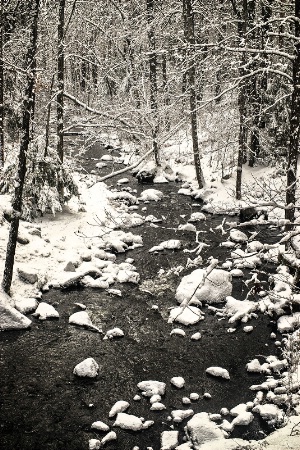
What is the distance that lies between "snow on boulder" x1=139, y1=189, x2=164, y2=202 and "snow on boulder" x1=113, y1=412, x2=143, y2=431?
11.1 metres

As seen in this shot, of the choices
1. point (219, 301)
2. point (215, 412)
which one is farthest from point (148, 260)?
point (215, 412)

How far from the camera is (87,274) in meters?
10.7

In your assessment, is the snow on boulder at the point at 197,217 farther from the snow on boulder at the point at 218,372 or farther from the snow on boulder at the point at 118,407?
the snow on boulder at the point at 118,407

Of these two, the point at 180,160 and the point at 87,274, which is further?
the point at 180,160

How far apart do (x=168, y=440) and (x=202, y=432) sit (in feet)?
1.58

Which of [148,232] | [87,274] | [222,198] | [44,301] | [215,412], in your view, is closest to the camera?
[215,412]

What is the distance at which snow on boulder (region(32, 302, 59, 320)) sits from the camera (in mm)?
8953

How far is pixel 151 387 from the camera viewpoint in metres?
6.90

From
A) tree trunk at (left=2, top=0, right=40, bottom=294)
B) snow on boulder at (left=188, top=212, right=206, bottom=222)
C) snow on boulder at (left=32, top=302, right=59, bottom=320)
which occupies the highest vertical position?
tree trunk at (left=2, top=0, right=40, bottom=294)

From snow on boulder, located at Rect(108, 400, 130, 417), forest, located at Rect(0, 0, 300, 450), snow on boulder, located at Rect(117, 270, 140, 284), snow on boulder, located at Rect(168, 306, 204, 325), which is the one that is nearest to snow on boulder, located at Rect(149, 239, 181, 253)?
forest, located at Rect(0, 0, 300, 450)

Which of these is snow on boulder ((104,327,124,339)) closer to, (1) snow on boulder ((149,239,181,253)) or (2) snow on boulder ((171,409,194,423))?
(2) snow on boulder ((171,409,194,423))

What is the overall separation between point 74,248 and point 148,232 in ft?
8.56

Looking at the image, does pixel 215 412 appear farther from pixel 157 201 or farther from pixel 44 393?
pixel 157 201

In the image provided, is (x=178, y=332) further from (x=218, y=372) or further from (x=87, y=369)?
(x=87, y=369)
